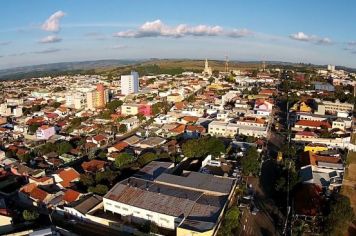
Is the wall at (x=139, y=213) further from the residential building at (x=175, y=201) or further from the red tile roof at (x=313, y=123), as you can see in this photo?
the red tile roof at (x=313, y=123)

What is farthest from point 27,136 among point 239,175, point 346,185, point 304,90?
point 304,90

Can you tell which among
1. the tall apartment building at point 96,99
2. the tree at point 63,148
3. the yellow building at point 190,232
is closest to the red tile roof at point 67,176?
the tree at point 63,148

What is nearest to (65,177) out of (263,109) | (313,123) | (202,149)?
(202,149)

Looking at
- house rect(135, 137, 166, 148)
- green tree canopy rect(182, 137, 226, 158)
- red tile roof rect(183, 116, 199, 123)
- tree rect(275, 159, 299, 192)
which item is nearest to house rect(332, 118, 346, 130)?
tree rect(275, 159, 299, 192)

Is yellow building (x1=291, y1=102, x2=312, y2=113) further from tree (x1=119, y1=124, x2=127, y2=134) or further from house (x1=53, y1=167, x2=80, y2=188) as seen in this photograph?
house (x1=53, y1=167, x2=80, y2=188)

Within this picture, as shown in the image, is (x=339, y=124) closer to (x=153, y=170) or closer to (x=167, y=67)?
(x=153, y=170)

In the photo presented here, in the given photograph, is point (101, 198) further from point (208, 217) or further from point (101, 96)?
point (101, 96)
